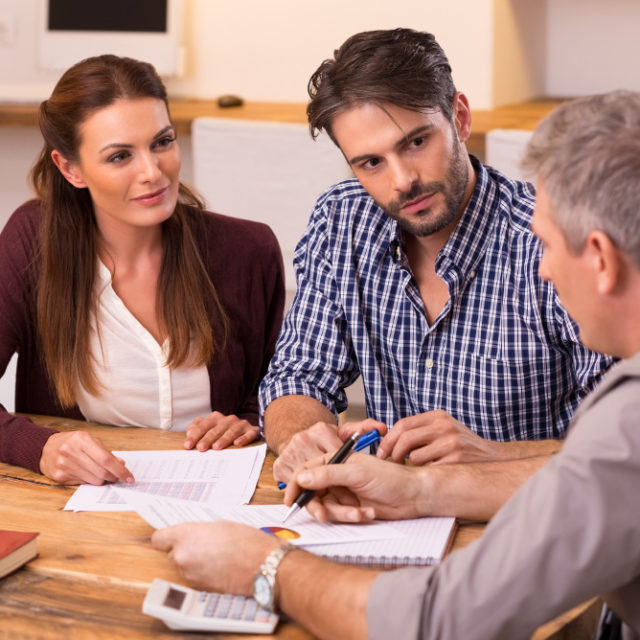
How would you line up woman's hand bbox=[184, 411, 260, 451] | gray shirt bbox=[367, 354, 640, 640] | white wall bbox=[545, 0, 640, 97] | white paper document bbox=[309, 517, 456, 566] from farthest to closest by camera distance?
white wall bbox=[545, 0, 640, 97] < woman's hand bbox=[184, 411, 260, 451] < white paper document bbox=[309, 517, 456, 566] < gray shirt bbox=[367, 354, 640, 640]

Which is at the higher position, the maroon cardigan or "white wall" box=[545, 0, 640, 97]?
"white wall" box=[545, 0, 640, 97]

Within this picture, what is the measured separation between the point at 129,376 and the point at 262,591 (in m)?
0.98

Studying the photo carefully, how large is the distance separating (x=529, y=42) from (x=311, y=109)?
2.04m

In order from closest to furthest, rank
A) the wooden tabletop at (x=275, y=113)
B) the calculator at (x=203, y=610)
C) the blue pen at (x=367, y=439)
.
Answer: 1. the calculator at (x=203, y=610)
2. the blue pen at (x=367, y=439)
3. the wooden tabletop at (x=275, y=113)

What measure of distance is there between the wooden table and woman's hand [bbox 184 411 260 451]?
0.16 m

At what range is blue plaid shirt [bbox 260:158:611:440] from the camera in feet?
5.59

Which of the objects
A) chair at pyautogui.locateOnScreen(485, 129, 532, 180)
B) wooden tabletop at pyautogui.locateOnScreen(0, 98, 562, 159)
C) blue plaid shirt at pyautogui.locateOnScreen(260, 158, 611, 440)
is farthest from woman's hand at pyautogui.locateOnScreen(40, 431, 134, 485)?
wooden tabletop at pyautogui.locateOnScreen(0, 98, 562, 159)

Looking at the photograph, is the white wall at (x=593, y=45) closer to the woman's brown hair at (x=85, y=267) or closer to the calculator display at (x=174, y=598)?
the woman's brown hair at (x=85, y=267)

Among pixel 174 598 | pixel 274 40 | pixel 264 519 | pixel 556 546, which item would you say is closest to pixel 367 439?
pixel 264 519

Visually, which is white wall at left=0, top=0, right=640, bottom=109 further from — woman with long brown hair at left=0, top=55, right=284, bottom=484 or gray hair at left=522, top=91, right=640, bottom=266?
gray hair at left=522, top=91, right=640, bottom=266

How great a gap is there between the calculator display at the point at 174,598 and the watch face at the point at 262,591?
0.26 feet

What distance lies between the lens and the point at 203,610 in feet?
3.55

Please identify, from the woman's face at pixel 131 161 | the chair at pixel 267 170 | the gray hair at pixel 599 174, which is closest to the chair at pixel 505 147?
the chair at pixel 267 170

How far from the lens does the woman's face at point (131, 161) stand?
2.00 m
